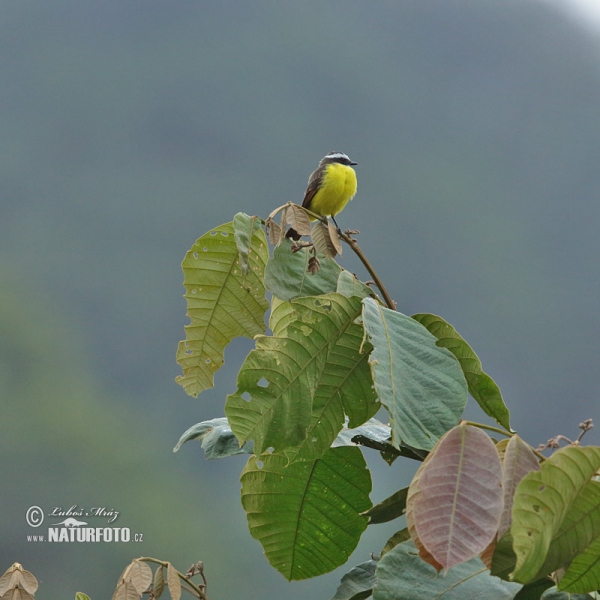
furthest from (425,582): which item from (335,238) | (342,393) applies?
(335,238)

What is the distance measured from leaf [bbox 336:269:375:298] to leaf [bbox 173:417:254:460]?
37 centimetres

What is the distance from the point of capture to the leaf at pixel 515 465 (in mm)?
723

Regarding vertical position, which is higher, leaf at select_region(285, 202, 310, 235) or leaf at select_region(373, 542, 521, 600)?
leaf at select_region(285, 202, 310, 235)

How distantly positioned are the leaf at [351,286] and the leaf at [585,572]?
16.8 inches

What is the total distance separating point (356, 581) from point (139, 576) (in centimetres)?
37

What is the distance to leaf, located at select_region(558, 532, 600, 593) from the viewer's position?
0.79 m

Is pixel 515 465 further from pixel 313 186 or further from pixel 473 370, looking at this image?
pixel 313 186

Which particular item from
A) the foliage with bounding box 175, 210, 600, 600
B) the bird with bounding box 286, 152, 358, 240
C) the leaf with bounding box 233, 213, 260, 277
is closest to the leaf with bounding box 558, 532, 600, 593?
the foliage with bounding box 175, 210, 600, 600

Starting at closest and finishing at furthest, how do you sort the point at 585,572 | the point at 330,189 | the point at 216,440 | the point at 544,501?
the point at 544,501 < the point at 585,572 < the point at 216,440 < the point at 330,189

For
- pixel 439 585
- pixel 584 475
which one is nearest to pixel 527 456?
pixel 584 475

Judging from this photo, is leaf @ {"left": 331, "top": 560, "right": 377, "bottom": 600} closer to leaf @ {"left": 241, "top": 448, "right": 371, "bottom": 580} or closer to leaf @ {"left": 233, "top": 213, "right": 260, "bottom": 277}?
leaf @ {"left": 241, "top": 448, "right": 371, "bottom": 580}

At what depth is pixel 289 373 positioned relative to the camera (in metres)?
0.93

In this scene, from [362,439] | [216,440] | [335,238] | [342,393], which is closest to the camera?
[342,393]

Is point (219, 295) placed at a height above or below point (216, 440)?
above
